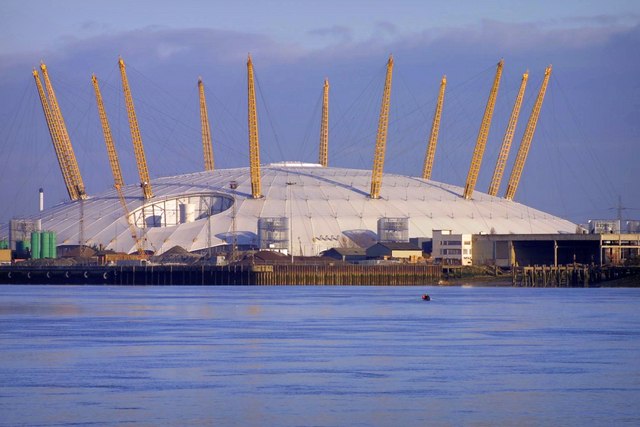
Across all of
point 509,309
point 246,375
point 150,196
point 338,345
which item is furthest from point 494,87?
point 246,375

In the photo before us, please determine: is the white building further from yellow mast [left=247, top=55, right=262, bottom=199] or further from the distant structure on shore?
yellow mast [left=247, top=55, right=262, bottom=199]

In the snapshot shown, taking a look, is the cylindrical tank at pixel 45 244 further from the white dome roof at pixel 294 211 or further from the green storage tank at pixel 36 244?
the white dome roof at pixel 294 211

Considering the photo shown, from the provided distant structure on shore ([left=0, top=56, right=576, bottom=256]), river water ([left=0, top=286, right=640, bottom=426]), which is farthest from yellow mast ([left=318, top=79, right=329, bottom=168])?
river water ([left=0, top=286, right=640, bottom=426])

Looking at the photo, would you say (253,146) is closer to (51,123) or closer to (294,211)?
(294,211)

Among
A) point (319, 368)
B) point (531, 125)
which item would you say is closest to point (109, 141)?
point (531, 125)

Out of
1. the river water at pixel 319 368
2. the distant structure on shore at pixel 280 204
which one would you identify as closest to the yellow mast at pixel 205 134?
the distant structure on shore at pixel 280 204
